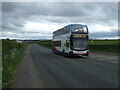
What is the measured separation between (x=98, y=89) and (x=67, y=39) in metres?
17.3

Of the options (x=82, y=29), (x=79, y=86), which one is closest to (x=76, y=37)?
(x=82, y=29)

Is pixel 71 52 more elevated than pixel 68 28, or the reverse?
pixel 68 28

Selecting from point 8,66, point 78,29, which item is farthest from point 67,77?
point 78,29

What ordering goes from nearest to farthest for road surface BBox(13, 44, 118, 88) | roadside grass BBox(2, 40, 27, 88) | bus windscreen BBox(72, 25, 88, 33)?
1. road surface BBox(13, 44, 118, 88)
2. roadside grass BBox(2, 40, 27, 88)
3. bus windscreen BBox(72, 25, 88, 33)

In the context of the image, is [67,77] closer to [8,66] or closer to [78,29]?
[8,66]

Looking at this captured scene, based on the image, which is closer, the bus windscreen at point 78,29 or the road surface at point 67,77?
the road surface at point 67,77

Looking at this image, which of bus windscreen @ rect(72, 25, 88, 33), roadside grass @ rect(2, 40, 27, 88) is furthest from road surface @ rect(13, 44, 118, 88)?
bus windscreen @ rect(72, 25, 88, 33)

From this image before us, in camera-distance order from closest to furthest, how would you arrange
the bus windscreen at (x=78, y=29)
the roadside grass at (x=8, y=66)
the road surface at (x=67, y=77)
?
the road surface at (x=67, y=77), the roadside grass at (x=8, y=66), the bus windscreen at (x=78, y=29)

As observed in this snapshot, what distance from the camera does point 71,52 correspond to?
23484mm

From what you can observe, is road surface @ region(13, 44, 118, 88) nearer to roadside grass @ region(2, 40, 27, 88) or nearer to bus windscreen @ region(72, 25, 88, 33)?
roadside grass @ region(2, 40, 27, 88)

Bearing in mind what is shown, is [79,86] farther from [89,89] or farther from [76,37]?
[76,37]

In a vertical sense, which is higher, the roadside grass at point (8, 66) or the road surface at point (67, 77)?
the roadside grass at point (8, 66)

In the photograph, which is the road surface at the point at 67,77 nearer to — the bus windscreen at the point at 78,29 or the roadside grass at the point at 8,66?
the roadside grass at the point at 8,66

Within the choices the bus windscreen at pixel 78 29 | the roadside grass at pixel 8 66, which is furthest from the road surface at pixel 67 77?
the bus windscreen at pixel 78 29
